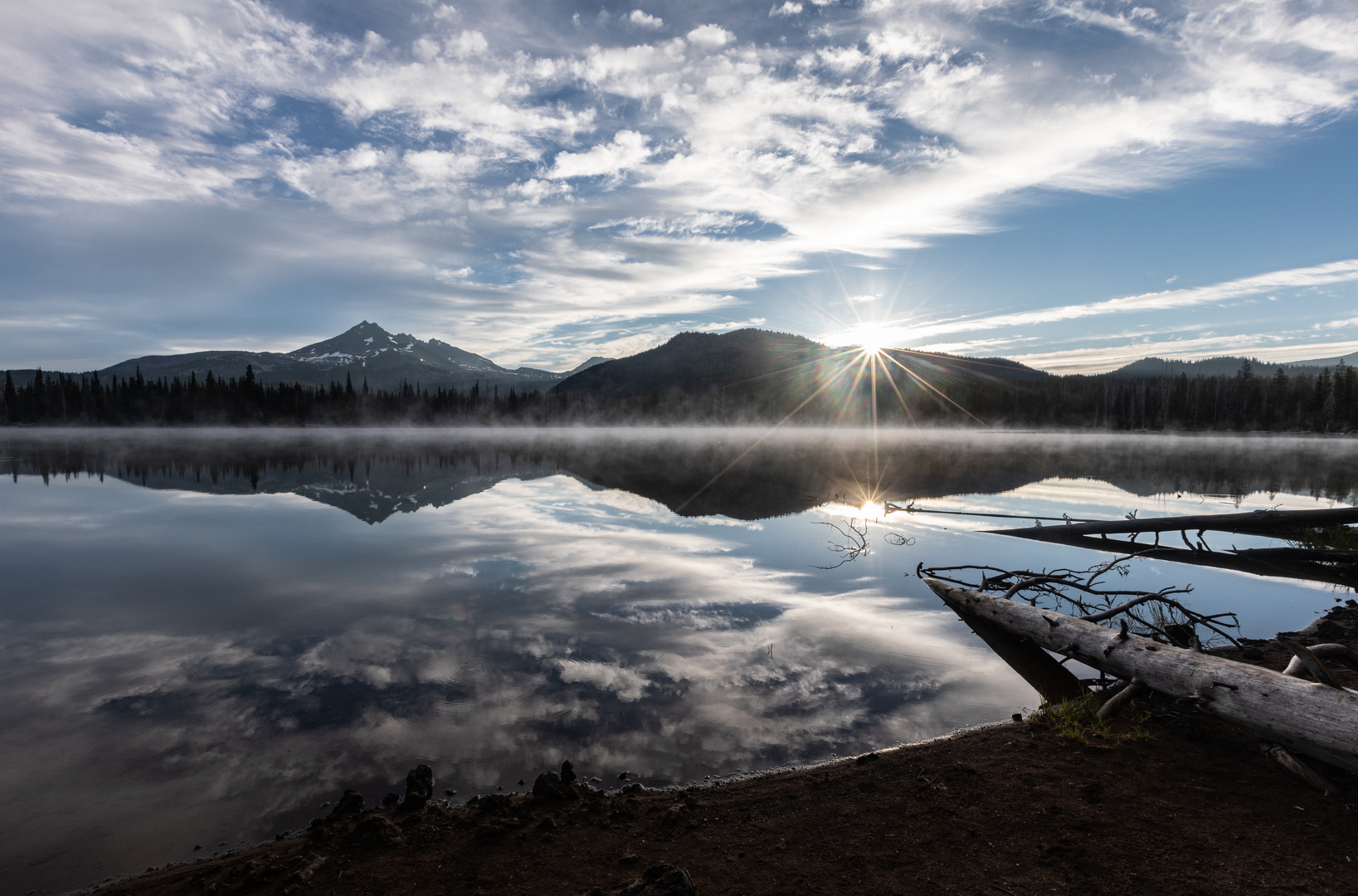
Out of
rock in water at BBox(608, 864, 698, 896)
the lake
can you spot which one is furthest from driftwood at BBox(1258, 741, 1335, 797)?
rock in water at BBox(608, 864, 698, 896)

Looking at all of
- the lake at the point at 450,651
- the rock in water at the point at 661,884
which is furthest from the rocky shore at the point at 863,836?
the lake at the point at 450,651

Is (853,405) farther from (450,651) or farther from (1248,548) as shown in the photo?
(450,651)

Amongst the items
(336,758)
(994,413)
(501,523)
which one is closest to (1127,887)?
(336,758)

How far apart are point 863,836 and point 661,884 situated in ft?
6.40

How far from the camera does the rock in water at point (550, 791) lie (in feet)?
17.2

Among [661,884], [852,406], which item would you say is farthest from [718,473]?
[852,406]

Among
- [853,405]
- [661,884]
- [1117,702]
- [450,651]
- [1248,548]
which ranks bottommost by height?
[1248,548]

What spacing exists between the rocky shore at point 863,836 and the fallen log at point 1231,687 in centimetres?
39

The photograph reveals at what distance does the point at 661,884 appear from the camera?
12.0ft

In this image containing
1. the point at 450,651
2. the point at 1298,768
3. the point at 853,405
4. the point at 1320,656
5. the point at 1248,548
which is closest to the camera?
the point at 1298,768

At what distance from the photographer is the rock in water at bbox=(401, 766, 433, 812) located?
5.13 m

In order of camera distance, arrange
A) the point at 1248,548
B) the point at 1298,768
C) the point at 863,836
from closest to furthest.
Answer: the point at 863,836 → the point at 1298,768 → the point at 1248,548

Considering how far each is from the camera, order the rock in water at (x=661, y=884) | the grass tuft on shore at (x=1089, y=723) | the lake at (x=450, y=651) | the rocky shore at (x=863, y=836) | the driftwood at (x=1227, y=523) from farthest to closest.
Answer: the driftwood at (x=1227, y=523)
the grass tuft on shore at (x=1089, y=723)
the lake at (x=450, y=651)
the rocky shore at (x=863, y=836)
the rock in water at (x=661, y=884)

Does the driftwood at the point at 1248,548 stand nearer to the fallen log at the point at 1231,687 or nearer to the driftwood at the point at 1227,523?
the driftwood at the point at 1227,523
